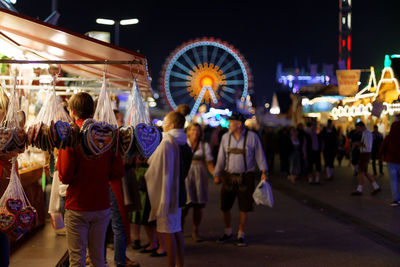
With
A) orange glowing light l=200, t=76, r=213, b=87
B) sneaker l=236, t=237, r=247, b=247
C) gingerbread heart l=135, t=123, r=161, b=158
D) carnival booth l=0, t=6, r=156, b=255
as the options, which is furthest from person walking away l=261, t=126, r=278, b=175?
gingerbread heart l=135, t=123, r=161, b=158

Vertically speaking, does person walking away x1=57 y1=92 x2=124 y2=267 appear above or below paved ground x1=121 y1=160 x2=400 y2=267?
above

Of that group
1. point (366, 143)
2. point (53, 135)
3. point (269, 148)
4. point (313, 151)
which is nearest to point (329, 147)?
point (313, 151)

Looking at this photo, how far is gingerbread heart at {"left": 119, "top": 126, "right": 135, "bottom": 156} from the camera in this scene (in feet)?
12.0

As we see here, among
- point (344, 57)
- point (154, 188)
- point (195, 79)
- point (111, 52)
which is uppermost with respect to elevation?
point (344, 57)

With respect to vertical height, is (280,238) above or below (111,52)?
below

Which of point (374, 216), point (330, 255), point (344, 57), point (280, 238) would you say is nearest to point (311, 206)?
point (374, 216)

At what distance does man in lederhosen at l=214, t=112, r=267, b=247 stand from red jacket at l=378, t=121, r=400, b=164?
4.13 meters

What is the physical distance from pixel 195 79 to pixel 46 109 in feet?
58.0

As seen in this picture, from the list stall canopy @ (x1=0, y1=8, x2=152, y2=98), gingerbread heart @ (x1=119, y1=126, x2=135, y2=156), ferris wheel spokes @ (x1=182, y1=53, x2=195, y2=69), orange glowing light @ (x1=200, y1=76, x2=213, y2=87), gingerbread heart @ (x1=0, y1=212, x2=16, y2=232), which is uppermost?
ferris wheel spokes @ (x1=182, y1=53, x2=195, y2=69)

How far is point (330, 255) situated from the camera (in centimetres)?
618

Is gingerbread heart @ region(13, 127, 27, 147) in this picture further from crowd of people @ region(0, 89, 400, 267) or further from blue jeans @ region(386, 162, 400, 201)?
blue jeans @ region(386, 162, 400, 201)

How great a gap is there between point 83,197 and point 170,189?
4.82 feet

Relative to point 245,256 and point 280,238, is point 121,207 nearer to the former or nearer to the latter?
point 245,256

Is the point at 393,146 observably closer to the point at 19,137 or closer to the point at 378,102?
the point at 378,102
